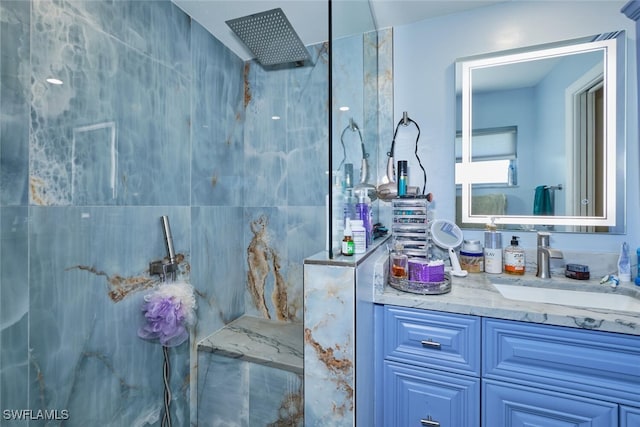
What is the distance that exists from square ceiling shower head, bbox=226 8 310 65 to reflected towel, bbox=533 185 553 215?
1401mm

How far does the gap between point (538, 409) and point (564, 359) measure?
18 centimetres

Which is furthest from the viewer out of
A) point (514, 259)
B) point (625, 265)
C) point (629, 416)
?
point (514, 259)

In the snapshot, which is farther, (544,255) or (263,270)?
(263,270)

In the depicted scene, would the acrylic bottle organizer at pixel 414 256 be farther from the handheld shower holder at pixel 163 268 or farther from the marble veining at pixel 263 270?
the handheld shower holder at pixel 163 268

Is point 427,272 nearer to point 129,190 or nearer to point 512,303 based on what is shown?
point 512,303

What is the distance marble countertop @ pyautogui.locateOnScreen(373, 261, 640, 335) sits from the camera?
850 mm

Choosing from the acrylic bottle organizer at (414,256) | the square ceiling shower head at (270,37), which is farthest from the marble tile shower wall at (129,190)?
the acrylic bottle organizer at (414,256)

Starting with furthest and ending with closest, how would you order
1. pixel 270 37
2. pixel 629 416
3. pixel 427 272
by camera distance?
pixel 270 37 < pixel 427 272 < pixel 629 416

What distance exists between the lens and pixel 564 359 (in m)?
0.88

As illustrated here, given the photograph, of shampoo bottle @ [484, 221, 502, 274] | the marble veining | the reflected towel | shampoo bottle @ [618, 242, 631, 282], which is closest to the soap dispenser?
shampoo bottle @ [484, 221, 502, 274]

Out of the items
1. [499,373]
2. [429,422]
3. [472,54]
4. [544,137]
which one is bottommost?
[429,422]

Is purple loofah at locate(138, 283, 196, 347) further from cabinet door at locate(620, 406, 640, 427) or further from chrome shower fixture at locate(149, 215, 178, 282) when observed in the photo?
cabinet door at locate(620, 406, 640, 427)

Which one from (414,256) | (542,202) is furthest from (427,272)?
(542,202)

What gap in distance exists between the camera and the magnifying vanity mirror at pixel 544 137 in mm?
1263
